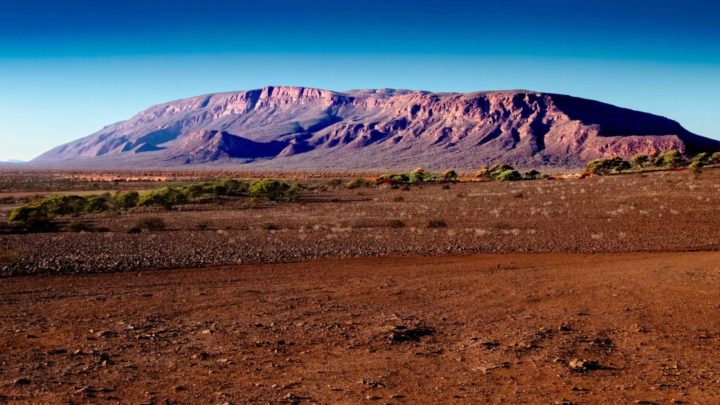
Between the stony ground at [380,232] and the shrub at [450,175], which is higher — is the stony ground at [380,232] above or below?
below

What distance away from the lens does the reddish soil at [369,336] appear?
650 centimetres

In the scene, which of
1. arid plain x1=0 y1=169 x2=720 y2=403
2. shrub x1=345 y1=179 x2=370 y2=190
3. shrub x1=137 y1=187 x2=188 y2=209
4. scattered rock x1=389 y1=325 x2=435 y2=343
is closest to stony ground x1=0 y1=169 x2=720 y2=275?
arid plain x1=0 y1=169 x2=720 y2=403

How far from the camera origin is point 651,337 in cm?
820

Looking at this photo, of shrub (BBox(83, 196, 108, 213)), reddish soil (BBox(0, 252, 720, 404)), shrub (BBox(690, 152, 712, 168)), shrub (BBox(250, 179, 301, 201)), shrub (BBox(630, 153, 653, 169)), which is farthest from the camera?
shrub (BBox(630, 153, 653, 169))

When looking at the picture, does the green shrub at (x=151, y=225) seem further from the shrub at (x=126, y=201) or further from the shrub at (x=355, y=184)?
the shrub at (x=355, y=184)

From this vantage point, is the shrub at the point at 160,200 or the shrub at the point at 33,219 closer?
the shrub at the point at 33,219

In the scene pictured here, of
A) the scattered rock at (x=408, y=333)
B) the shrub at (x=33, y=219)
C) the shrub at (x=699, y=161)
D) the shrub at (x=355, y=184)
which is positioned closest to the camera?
the scattered rock at (x=408, y=333)

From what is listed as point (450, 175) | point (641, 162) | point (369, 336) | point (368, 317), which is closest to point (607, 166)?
point (641, 162)

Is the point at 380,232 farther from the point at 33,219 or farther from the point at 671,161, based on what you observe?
the point at 671,161

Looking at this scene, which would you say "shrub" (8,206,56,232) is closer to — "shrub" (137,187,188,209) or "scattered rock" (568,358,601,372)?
"shrub" (137,187,188,209)

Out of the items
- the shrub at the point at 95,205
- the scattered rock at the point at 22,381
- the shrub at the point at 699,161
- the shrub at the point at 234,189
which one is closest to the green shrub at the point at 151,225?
the shrub at the point at 95,205

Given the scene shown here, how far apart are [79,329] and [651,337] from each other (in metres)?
8.41

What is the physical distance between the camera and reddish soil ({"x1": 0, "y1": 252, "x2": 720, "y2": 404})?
6496 mm

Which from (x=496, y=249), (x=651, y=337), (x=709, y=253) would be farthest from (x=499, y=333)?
(x=709, y=253)
